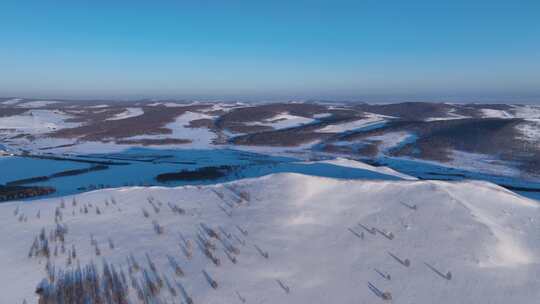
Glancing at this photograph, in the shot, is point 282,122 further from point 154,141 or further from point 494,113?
point 494,113

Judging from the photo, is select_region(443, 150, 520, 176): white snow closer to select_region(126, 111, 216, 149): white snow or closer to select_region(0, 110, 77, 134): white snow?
select_region(126, 111, 216, 149): white snow

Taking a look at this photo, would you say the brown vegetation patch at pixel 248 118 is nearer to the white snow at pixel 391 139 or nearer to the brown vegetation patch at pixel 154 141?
the brown vegetation patch at pixel 154 141

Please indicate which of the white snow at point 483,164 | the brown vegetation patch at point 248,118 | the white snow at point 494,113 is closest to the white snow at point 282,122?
the brown vegetation patch at point 248,118

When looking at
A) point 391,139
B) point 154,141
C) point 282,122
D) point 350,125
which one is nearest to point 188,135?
point 154,141

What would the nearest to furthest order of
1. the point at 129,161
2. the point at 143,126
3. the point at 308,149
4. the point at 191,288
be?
1. the point at 191,288
2. the point at 129,161
3. the point at 308,149
4. the point at 143,126

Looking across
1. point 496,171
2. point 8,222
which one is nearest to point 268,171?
point 8,222

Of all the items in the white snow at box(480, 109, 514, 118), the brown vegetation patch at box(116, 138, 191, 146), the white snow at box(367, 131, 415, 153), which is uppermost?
the white snow at box(480, 109, 514, 118)

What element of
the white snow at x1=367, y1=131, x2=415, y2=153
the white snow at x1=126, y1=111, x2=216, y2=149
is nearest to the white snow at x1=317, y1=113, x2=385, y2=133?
the white snow at x1=367, y1=131, x2=415, y2=153

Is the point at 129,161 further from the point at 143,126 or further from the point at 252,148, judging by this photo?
the point at 143,126
